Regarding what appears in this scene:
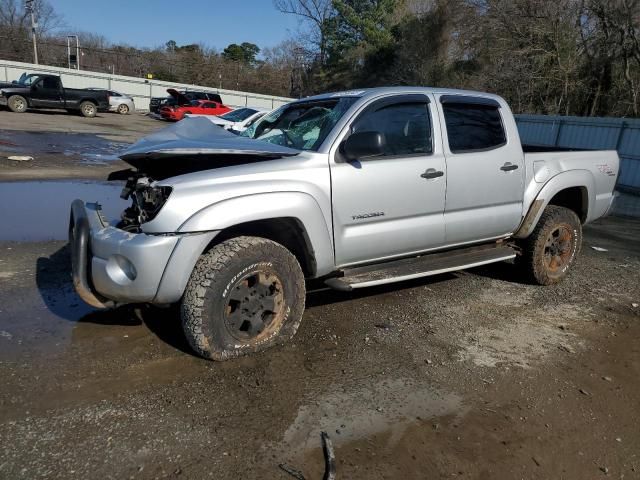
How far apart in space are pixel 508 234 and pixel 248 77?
57901 millimetres

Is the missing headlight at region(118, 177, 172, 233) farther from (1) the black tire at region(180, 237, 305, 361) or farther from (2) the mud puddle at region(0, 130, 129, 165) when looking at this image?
(2) the mud puddle at region(0, 130, 129, 165)

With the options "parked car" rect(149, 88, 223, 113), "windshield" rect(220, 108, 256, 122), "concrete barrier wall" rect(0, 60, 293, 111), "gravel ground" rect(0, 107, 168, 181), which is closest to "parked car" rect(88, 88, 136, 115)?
"parked car" rect(149, 88, 223, 113)

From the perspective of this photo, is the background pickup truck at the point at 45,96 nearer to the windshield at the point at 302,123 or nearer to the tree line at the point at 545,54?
the tree line at the point at 545,54

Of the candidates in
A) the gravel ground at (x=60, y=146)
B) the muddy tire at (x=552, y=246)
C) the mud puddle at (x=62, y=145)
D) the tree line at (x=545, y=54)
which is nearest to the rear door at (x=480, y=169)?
the muddy tire at (x=552, y=246)

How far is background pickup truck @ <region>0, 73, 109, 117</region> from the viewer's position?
24891 mm

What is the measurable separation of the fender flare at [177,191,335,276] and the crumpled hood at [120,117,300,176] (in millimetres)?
360

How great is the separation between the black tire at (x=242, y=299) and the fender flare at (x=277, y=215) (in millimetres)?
193

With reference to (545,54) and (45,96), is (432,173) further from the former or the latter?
(45,96)

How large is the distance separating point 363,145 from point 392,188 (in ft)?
1.63

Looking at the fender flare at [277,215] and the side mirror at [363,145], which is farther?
the side mirror at [363,145]

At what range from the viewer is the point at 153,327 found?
4.18 metres

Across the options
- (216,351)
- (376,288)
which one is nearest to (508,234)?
(376,288)

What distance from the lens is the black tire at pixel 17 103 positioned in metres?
24.8

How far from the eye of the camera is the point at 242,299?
3.67m
